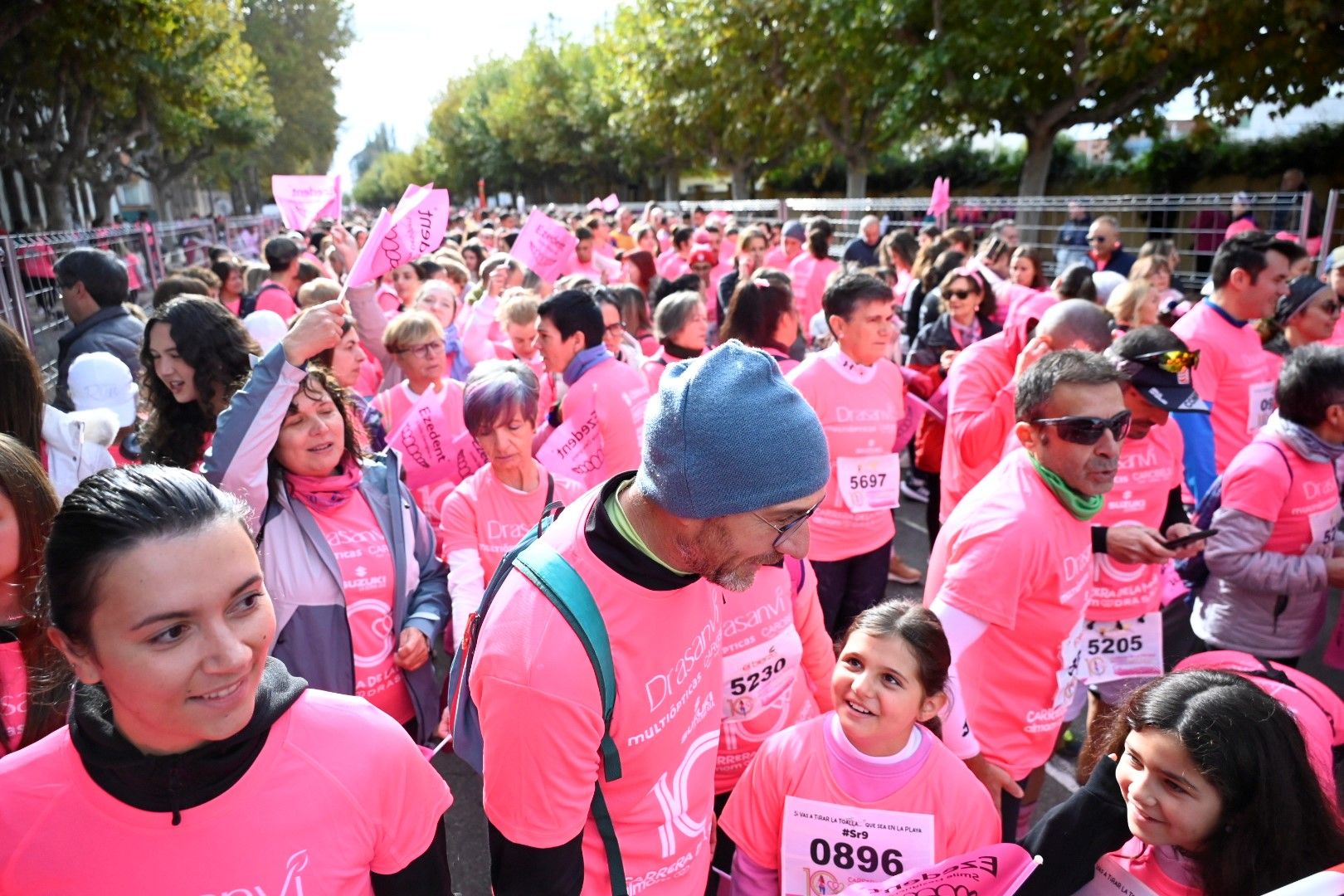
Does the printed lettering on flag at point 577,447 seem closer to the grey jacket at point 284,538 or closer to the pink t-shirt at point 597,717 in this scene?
the grey jacket at point 284,538

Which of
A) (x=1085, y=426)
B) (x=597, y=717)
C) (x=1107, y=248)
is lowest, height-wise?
(x=597, y=717)

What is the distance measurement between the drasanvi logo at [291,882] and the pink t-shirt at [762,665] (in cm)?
109

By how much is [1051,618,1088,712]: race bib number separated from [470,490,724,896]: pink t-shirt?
123 cm

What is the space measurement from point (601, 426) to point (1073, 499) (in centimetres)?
195

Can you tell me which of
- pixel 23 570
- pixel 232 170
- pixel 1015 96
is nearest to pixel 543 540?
pixel 23 570

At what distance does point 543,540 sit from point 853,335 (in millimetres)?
2475

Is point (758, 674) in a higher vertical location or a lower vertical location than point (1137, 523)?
lower

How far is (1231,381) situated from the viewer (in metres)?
4.43

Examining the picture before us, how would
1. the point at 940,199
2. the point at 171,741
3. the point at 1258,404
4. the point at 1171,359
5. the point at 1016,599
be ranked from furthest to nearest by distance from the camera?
the point at 940,199, the point at 1258,404, the point at 1171,359, the point at 1016,599, the point at 171,741

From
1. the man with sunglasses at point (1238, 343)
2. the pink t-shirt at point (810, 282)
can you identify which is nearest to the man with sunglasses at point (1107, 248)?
the pink t-shirt at point (810, 282)

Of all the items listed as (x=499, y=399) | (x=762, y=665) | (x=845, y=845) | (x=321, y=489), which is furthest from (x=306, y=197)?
(x=845, y=845)

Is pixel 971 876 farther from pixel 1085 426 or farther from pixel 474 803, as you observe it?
pixel 474 803

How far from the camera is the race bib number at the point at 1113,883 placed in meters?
1.70

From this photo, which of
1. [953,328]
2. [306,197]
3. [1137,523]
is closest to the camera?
[1137,523]
